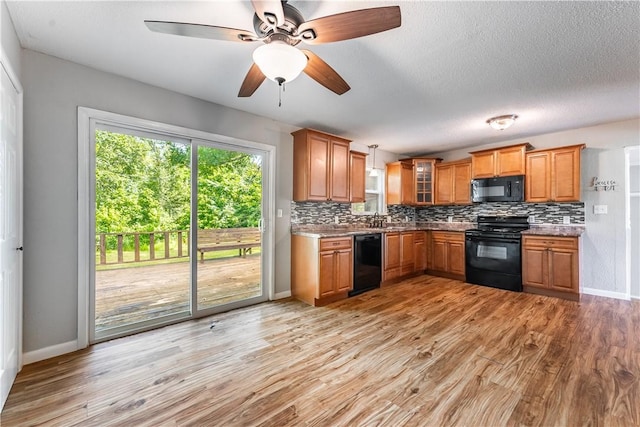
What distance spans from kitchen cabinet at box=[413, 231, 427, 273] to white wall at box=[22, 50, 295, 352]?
173 inches

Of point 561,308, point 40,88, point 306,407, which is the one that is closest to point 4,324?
point 40,88

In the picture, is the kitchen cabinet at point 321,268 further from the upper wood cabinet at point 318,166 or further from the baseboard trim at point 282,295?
the upper wood cabinet at point 318,166

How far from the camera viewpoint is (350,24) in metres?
1.42

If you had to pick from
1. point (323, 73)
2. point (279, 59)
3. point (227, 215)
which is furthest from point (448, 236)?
point (279, 59)

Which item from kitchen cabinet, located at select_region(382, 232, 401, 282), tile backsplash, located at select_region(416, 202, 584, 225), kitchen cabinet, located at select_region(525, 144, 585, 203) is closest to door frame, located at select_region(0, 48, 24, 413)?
kitchen cabinet, located at select_region(382, 232, 401, 282)

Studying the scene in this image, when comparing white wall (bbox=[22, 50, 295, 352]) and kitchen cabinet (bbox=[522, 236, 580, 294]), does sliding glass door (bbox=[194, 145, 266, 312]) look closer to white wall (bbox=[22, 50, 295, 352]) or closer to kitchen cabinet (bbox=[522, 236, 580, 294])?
white wall (bbox=[22, 50, 295, 352])

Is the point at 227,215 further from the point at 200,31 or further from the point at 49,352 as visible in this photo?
the point at 200,31

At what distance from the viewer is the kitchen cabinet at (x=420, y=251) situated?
4926 mm

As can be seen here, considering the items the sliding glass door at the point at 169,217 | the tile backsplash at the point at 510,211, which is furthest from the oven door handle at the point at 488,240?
the sliding glass door at the point at 169,217

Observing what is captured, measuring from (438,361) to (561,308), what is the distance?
2.29m

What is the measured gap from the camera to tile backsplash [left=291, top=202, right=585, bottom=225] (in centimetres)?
405

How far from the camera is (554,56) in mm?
2139

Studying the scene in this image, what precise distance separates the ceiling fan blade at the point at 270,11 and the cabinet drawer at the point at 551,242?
4.24m

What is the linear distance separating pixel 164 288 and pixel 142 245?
2.36ft
